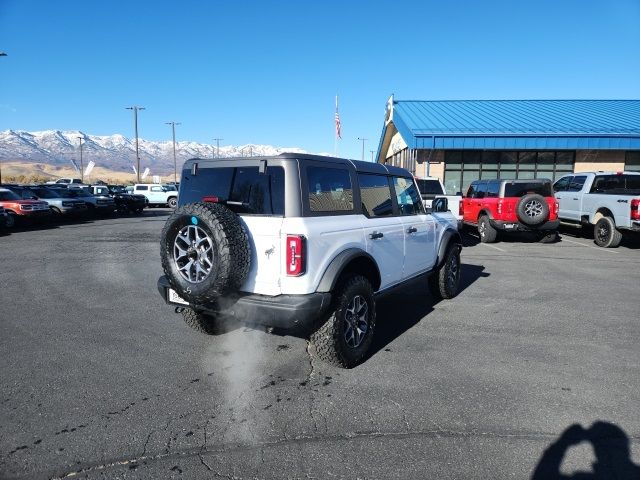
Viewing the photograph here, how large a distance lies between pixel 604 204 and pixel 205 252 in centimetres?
1158

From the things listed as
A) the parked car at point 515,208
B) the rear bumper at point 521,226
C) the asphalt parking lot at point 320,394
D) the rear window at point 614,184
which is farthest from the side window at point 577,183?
the asphalt parking lot at point 320,394

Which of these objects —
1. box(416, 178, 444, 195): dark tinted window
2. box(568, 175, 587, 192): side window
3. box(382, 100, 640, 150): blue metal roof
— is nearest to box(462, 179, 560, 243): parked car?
box(416, 178, 444, 195): dark tinted window

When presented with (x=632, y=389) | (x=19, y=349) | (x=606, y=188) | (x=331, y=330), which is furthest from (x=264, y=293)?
(x=606, y=188)

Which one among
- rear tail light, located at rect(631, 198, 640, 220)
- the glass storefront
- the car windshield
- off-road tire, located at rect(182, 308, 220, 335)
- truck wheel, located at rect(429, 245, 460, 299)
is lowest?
off-road tire, located at rect(182, 308, 220, 335)

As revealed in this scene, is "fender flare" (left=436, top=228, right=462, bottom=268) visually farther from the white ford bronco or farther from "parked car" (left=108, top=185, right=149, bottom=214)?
"parked car" (left=108, top=185, right=149, bottom=214)

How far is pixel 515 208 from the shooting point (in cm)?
1146

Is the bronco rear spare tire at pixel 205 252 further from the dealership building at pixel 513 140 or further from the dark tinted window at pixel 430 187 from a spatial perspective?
the dealership building at pixel 513 140

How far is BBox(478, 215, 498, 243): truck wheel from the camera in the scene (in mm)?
12281

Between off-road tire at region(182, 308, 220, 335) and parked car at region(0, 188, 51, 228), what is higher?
parked car at region(0, 188, 51, 228)

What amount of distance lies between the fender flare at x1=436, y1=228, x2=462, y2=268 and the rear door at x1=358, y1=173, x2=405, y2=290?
1.20m

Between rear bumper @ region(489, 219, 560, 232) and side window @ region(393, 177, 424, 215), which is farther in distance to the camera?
rear bumper @ region(489, 219, 560, 232)

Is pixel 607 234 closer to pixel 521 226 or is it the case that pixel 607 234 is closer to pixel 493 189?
pixel 521 226

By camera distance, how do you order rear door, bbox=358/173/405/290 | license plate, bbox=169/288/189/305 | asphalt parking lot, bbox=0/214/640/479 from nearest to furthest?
asphalt parking lot, bbox=0/214/640/479
license plate, bbox=169/288/189/305
rear door, bbox=358/173/405/290

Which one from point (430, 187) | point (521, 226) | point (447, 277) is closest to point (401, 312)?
point (447, 277)
